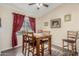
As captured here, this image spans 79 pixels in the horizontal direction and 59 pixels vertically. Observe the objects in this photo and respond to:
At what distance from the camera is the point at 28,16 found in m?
1.73

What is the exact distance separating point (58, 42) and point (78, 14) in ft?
1.68

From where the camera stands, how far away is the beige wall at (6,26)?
1662mm

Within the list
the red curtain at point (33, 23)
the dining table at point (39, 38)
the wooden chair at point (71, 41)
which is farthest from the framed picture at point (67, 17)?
the red curtain at point (33, 23)

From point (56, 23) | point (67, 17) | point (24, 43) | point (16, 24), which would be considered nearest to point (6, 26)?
point (16, 24)

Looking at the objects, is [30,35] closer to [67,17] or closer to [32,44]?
[32,44]

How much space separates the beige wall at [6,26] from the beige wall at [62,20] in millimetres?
364

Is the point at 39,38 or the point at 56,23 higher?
the point at 56,23

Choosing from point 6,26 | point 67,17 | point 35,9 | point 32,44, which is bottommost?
point 32,44

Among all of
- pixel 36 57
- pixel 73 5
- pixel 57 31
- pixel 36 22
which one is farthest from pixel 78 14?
pixel 36 57

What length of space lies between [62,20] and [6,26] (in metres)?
0.84

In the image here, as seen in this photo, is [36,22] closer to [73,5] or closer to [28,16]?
[28,16]

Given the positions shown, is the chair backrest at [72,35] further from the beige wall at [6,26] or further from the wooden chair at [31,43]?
the beige wall at [6,26]

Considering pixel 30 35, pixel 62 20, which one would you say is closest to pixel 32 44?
pixel 30 35

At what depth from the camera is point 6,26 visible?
168 cm
